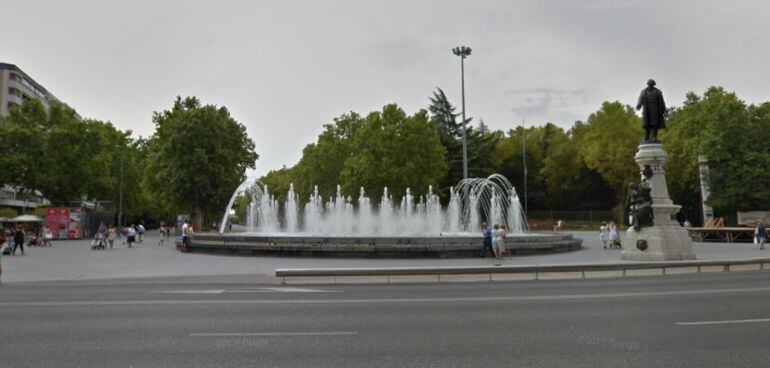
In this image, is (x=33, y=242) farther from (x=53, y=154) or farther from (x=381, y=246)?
(x=381, y=246)

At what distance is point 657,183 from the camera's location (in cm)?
2034

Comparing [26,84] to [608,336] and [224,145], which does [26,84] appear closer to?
[224,145]

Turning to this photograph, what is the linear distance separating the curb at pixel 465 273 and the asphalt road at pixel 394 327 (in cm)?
175

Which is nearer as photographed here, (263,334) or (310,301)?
(263,334)

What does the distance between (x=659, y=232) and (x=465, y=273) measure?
29.7ft

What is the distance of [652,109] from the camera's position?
2091cm

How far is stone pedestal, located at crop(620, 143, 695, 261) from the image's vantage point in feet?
63.3

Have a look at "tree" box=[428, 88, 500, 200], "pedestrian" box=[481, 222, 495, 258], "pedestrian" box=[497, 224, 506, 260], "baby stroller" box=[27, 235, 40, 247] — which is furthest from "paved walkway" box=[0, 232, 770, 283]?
"tree" box=[428, 88, 500, 200]

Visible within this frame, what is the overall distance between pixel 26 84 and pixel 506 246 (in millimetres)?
89003

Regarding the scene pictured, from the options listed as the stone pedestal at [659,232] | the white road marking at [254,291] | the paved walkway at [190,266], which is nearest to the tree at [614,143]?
the stone pedestal at [659,232]

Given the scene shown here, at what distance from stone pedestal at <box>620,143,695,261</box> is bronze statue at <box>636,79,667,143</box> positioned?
744mm

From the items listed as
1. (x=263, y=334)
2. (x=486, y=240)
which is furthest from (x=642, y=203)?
(x=263, y=334)

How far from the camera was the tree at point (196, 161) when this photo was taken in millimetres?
51594

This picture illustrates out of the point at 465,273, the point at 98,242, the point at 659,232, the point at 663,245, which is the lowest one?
the point at 465,273
